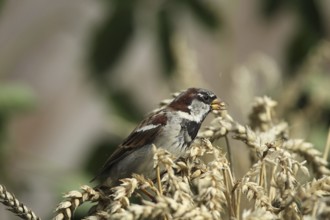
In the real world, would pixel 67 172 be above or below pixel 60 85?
below

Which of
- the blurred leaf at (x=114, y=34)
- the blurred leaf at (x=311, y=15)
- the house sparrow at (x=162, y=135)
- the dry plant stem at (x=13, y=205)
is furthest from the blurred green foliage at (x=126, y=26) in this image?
the dry plant stem at (x=13, y=205)

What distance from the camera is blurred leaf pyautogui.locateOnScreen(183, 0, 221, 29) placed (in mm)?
3387

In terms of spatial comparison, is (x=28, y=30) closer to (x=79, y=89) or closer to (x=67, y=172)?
(x=79, y=89)

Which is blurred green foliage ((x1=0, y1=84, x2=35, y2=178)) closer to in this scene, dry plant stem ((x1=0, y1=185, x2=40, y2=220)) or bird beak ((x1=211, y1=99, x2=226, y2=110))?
bird beak ((x1=211, y1=99, x2=226, y2=110))

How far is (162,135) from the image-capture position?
2.83 m

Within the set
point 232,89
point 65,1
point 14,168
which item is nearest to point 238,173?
point 232,89

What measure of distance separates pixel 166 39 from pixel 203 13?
17cm

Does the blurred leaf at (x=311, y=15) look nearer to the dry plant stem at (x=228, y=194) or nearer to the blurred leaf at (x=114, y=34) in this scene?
the blurred leaf at (x=114, y=34)

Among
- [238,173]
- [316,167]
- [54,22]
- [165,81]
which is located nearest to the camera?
[316,167]

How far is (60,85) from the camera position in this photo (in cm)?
579

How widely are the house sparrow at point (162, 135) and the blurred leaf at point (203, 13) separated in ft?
1.94

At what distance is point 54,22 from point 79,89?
3.87 feet

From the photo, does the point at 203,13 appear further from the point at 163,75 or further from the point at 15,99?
the point at 15,99

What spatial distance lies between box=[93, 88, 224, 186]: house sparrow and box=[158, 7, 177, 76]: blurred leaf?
0.54 meters
